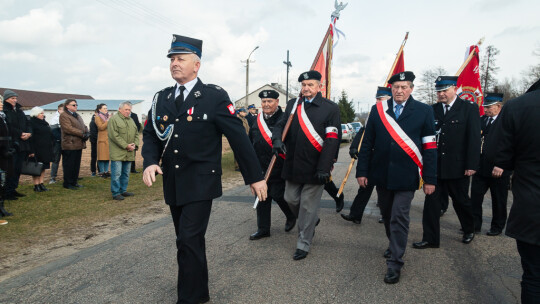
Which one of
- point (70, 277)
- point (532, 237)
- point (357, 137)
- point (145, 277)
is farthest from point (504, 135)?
point (357, 137)

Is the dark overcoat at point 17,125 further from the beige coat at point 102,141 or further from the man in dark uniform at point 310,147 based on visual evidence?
the man in dark uniform at point 310,147

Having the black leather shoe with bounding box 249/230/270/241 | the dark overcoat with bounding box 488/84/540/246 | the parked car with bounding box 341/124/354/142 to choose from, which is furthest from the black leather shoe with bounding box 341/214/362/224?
the parked car with bounding box 341/124/354/142

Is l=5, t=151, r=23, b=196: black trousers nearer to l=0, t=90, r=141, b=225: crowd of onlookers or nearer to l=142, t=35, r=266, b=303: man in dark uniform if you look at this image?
l=0, t=90, r=141, b=225: crowd of onlookers

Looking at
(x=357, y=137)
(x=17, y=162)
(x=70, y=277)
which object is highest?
(x=357, y=137)

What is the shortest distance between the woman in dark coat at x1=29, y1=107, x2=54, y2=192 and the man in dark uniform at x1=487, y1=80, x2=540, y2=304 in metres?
8.78

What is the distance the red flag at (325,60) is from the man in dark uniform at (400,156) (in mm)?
1983

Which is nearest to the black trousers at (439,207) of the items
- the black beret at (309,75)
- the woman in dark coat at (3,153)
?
the black beret at (309,75)

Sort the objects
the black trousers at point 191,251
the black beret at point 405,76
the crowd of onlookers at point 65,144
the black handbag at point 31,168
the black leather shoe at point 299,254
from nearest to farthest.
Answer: the black trousers at point 191,251
the black beret at point 405,76
the black leather shoe at point 299,254
the crowd of onlookers at point 65,144
the black handbag at point 31,168

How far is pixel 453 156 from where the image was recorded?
493cm

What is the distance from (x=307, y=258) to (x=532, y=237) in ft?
7.86

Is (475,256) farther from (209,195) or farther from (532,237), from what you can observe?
(209,195)

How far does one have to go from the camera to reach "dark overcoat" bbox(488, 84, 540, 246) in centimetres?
242

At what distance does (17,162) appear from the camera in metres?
7.74

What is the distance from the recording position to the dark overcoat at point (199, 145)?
3064 millimetres
